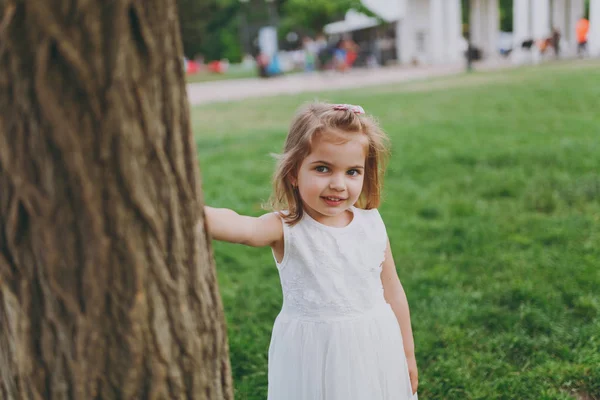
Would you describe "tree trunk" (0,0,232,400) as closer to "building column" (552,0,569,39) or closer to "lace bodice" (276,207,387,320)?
"lace bodice" (276,207,387,320)

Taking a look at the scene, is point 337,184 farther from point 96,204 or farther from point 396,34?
point 396,34

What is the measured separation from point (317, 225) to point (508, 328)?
5.67 feet

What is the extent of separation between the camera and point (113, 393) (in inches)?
54.5

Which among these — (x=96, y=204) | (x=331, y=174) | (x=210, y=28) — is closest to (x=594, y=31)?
(x=331, y=174)

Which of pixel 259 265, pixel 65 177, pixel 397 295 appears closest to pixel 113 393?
pixel 65 177

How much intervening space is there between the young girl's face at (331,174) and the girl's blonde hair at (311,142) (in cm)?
3

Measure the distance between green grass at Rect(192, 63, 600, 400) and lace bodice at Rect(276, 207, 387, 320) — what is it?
1.02 meters

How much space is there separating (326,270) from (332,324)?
17cm

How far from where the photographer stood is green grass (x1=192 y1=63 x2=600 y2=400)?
296cm

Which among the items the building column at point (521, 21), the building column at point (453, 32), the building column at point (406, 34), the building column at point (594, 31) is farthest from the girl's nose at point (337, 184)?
the building column at point (406, 34)

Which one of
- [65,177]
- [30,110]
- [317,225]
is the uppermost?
[30,110]

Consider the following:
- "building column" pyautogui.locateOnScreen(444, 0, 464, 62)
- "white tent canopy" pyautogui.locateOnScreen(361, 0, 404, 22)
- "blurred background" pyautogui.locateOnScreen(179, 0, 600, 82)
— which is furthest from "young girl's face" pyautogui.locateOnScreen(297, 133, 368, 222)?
"white tent canopy" pyautogui.locateOnScreen(361, 0, 404, 22)

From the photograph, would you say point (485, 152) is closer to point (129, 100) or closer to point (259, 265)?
point (259, 265)

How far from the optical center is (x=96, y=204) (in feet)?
4.19
